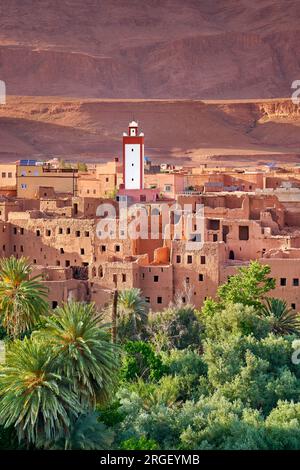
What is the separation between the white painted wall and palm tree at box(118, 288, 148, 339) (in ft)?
44.7

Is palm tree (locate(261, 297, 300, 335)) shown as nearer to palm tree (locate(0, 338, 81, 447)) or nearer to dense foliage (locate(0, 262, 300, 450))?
dense foliage (locate(0, 262, 300, 450))

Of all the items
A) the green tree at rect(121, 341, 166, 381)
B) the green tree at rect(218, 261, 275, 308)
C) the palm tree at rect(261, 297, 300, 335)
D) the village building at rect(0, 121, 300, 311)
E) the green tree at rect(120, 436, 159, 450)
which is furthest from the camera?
the village building at rect(0, 121, 300, 311)

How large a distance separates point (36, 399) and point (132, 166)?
88.8 feet

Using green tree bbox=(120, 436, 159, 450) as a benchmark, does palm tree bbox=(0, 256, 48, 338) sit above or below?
above

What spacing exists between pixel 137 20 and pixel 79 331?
129 m

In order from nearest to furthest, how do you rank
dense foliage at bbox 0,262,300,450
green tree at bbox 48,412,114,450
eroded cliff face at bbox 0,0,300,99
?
1. green tree at bbox 48,412,114,450
2. dense foliage at bbox 0,262,300,450
3. eroded cliff face at bbox 0,0,300,99

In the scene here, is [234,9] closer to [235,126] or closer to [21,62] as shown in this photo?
[21,62]

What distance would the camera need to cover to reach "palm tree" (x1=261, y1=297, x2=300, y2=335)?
32.2 metres

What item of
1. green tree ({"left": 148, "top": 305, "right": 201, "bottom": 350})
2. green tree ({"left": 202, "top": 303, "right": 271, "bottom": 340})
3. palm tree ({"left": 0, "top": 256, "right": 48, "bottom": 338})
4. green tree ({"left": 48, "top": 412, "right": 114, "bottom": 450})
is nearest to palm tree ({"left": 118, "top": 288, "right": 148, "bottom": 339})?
green tree ({"left": 148, "top": 305, "right": 201, "bottom": 350})

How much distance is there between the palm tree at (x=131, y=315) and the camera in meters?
32.0

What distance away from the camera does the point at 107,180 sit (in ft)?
160

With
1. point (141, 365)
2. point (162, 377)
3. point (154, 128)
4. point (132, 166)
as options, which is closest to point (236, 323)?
point (141, 365)

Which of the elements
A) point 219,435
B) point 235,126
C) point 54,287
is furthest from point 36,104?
point 219,435

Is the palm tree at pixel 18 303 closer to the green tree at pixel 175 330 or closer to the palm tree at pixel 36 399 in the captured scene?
the palm tree at pixel 36 399
